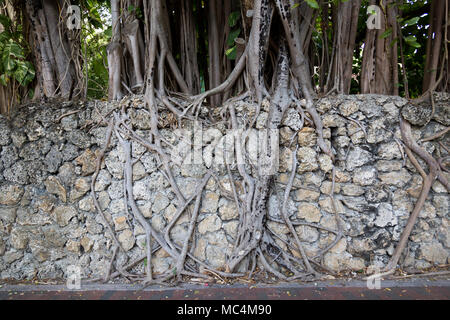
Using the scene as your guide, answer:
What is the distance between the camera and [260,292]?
2.18 metres

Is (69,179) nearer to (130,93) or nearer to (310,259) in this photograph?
(130,93)

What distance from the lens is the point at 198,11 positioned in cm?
312

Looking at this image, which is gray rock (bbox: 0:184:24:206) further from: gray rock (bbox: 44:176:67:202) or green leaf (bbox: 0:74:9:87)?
green leaf (bbox: 0:74:9:87)

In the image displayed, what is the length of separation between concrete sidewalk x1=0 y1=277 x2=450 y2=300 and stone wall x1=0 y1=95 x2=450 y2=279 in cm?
20

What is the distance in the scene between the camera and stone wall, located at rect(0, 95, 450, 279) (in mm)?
2461

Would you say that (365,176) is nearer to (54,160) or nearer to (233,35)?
(233,35)

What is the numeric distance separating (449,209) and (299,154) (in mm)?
1346

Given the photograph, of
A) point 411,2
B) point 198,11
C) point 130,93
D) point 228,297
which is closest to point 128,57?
point 130,93

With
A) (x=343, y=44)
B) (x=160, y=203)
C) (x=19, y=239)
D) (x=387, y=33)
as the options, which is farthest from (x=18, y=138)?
(x=387, y=33)

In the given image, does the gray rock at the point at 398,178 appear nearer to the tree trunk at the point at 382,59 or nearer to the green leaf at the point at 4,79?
the tree trunk at the point at 382,59

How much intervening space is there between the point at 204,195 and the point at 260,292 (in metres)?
0.89
